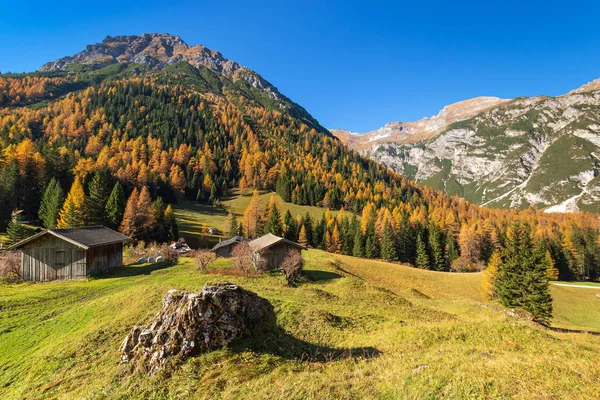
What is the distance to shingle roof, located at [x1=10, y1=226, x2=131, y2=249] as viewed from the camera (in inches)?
1378

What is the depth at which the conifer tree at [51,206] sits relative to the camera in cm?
6266

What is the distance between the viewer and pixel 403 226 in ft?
307

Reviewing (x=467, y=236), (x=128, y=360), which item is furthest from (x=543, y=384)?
(x=467, y=236)

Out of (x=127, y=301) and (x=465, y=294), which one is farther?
(x=465, y=294)

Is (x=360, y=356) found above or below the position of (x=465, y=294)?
above

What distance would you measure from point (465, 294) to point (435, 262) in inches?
1492

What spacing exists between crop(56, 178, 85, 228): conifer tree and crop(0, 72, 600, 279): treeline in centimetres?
1412

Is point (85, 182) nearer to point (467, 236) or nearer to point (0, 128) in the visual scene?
point (0, 128)

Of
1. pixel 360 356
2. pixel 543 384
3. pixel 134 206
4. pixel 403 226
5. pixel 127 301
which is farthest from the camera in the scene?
pixel 403 226

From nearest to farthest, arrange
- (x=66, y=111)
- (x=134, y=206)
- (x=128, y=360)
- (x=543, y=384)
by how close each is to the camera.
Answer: (x=543, y=384) < (x=128, y=360) < (x=134, y=206) < (x=66, y=111)

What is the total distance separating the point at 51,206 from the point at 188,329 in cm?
7511

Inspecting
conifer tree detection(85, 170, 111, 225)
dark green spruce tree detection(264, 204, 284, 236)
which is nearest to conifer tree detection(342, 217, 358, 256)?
dark green spruce tree detection(264, 204, 284, 236)

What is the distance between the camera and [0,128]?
131 metres

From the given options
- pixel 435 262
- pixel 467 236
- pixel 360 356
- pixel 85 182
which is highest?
pixel 85 182
